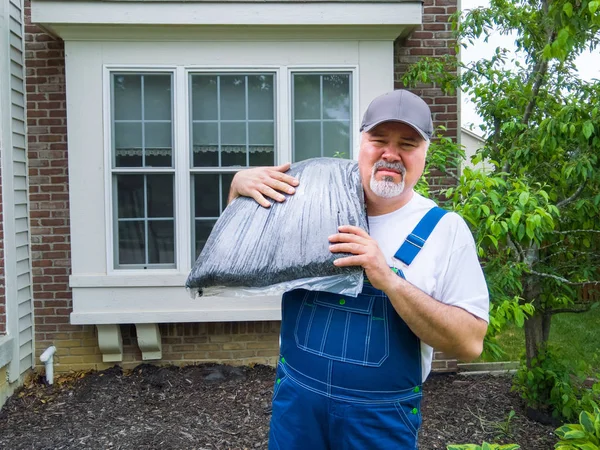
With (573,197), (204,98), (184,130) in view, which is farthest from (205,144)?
(573,197)

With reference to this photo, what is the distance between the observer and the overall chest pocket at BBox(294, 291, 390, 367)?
71.7 inches

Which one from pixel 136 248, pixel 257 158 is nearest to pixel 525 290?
pixel 257 158

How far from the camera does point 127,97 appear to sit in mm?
5367

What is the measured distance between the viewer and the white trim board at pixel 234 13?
499 cm

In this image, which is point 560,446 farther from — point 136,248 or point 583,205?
point 136,248

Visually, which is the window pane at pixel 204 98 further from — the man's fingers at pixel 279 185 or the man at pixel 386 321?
the man at pixel 386 321

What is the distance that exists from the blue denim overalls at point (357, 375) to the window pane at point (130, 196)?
151 inches

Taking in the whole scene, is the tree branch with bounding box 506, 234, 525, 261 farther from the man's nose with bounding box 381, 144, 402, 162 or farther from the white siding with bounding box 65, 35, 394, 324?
the man's nose with bounding box 381, 144, 402, 162

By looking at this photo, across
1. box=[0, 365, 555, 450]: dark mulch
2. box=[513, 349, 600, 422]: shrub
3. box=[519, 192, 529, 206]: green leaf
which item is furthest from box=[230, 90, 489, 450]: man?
box=[513, 349, 600, 422]: shrub

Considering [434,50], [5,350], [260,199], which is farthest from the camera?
[434,50]

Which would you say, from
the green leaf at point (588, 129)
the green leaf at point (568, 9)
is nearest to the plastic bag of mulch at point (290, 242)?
the green leaf at point (568, 9)

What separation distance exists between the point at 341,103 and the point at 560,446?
3543mm

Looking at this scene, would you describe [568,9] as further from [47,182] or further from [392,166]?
[47,182]

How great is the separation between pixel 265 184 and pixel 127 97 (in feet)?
12.5
